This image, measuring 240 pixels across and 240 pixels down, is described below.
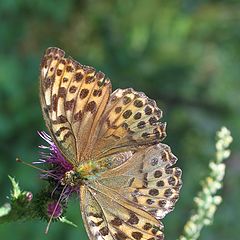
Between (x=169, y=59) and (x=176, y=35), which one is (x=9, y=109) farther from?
(x=176, y=35)

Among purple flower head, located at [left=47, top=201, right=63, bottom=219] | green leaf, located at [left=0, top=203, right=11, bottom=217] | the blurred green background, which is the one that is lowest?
green leaf, located at [left=0, top=203, right=11, bottom=217]

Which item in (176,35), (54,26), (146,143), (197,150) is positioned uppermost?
(176,35)

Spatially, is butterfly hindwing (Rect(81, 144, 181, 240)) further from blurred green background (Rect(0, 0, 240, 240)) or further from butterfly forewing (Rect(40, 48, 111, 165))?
blurred green background (Rect(0, 0, 240, 240))

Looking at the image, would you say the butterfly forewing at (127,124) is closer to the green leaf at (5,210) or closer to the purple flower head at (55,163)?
the purple flower head at (55,163)

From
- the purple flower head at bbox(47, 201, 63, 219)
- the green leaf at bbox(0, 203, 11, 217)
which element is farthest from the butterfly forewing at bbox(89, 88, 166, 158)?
the green leaf at bbox(0, 203, 11, 217)

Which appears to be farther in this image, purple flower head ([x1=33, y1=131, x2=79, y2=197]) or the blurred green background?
the blurred green background

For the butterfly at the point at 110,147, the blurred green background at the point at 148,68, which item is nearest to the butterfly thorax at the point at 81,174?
the butterfly at the point at 110,147

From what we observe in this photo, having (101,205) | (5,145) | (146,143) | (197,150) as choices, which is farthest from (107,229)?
(197,150)
